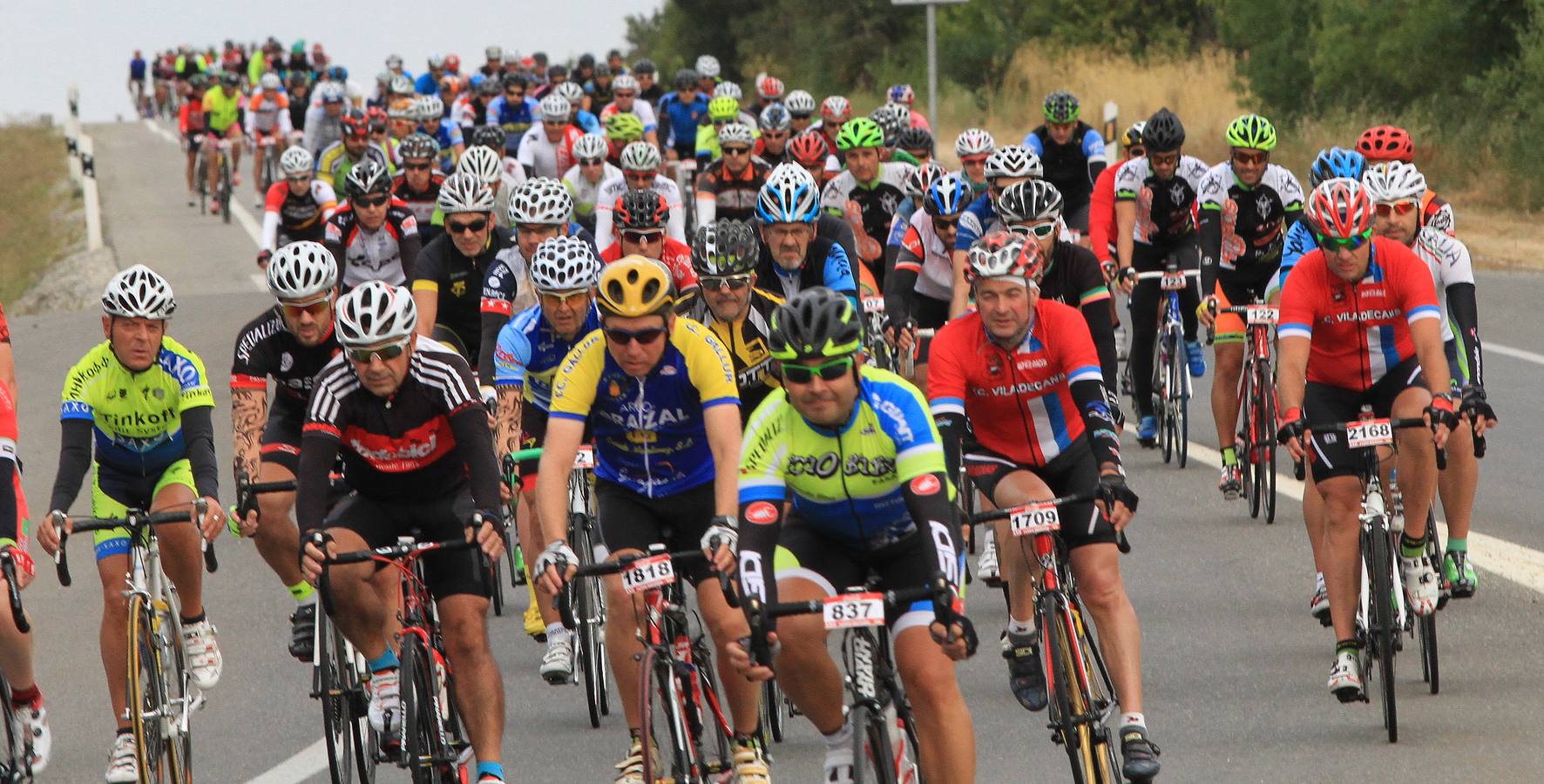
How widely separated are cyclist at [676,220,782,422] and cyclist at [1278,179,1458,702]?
2.24 m

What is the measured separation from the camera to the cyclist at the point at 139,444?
27.7ft

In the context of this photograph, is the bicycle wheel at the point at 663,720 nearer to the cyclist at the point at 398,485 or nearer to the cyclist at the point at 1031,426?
the cyclist at the point at 398,485

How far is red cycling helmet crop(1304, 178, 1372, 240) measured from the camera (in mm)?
8602

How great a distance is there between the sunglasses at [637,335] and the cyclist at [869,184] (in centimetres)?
749

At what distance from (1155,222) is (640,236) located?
5.10 meters

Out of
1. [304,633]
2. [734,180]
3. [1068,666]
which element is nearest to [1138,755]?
[1068,666]

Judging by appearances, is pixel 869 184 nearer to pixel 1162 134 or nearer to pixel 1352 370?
pixel 1162 134

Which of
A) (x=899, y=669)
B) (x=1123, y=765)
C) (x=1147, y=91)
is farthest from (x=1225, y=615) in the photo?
(x=1147, y=91)

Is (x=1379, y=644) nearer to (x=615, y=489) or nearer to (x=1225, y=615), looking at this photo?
(x=1225, y=615)

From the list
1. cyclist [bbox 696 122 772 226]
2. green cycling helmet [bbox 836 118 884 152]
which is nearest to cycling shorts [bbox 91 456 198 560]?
green cycling helmet [bbox 836 118 884 152]

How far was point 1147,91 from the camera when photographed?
39062mm

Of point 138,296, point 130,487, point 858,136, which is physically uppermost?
point 858,136

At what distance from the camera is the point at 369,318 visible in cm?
743

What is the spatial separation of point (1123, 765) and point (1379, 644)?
145 cm
